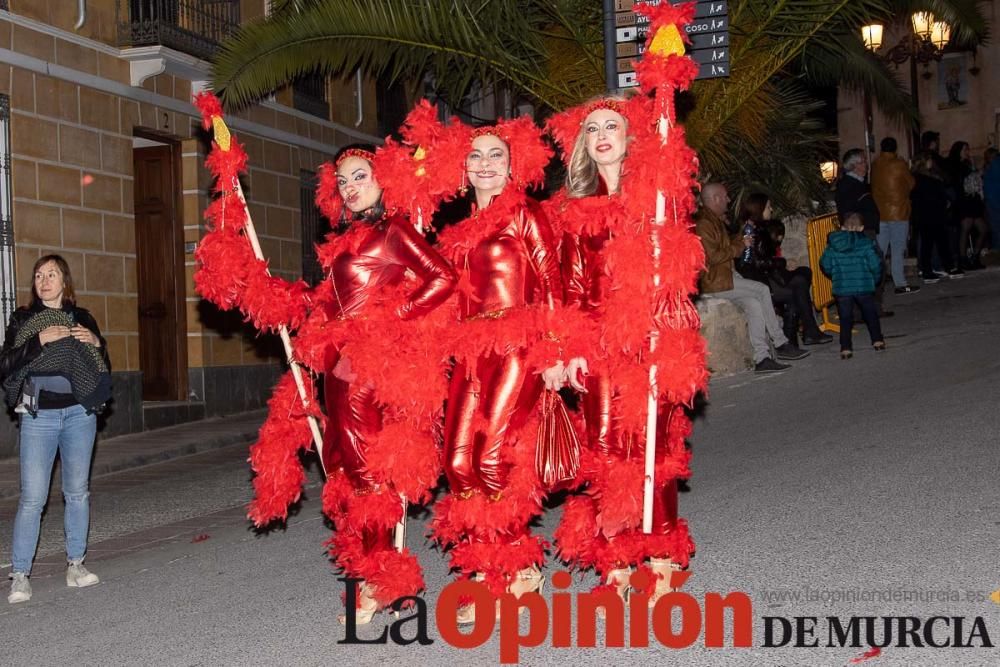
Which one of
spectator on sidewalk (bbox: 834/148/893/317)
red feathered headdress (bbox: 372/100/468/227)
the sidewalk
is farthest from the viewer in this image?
spectator on sidewalk (bbox: 834/148/893/317)

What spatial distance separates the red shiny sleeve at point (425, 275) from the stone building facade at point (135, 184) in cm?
750

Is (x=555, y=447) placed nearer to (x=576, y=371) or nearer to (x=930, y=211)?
(x=576, y=371)

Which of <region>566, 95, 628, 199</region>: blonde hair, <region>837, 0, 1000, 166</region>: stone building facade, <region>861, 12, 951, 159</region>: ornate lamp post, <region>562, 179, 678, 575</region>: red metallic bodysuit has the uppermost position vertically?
<region>837, 0, 1000, 166</region>: stone building facade

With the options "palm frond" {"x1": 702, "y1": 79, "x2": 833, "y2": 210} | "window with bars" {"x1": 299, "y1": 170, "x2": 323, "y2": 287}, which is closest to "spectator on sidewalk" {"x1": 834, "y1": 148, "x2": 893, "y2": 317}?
"palm frond" {"x1": 702, "y1": 79, "x2": 833, "y2": 210}

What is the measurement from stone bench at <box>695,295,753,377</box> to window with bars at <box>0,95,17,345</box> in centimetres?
667

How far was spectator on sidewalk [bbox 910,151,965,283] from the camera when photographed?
18.3 meters

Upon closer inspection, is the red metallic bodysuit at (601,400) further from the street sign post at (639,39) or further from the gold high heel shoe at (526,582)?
the street sign post at (639,39)

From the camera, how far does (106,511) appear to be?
9.67 metres

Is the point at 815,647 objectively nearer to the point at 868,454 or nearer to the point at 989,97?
the point at 868,454

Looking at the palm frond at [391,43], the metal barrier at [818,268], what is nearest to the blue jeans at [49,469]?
the palm frond at [391,43]

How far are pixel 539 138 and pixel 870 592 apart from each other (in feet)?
7.74

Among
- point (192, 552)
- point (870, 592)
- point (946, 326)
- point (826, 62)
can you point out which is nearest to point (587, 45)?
point (826, 62)

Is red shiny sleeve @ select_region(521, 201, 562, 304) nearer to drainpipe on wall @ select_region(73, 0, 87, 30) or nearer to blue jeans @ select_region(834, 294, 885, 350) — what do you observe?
blue jeans @ select_region(834, 294, 885, 350)

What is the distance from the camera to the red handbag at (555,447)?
5262mm
